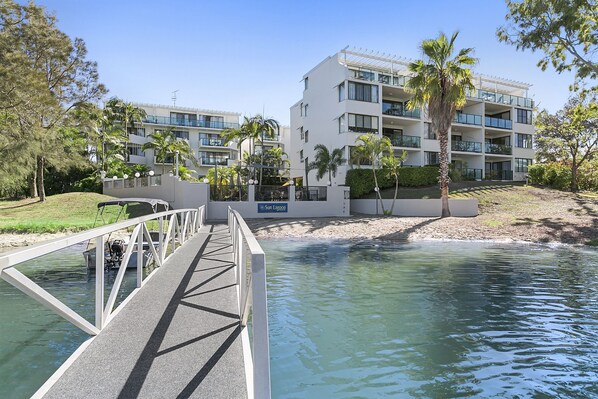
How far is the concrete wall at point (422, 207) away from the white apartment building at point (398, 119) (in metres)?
4.45

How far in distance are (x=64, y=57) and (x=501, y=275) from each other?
108 ft

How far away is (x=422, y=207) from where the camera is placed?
31609 millimetres

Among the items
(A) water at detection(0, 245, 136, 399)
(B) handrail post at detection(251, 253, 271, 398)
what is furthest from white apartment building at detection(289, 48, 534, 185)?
(B) handrail post at detection(251, 253, 271, 398)

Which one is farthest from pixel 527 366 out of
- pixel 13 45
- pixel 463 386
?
pixel 13 45

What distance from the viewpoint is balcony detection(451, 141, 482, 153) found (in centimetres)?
4241

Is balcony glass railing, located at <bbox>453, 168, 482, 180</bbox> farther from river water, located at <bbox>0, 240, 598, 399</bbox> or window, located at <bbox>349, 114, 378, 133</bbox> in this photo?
river water, located at <bbox>0, 240, 598, 399</bbox>

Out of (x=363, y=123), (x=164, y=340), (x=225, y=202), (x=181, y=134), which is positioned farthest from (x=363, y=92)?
(x=164, y=340)

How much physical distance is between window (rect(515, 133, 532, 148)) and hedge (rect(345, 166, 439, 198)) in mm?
15932

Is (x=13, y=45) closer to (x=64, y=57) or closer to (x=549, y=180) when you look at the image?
(x=64, y=57)

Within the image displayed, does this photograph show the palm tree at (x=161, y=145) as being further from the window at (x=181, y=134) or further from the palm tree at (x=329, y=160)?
the palm tree at (x=329, y=160)

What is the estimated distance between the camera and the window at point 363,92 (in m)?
37.7

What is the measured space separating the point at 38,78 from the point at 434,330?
2616 cm

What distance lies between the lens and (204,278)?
765 centimetres

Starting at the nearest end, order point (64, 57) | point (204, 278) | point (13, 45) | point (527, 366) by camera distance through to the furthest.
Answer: point (527, 366) < point (204, 278) < point (13, 45) < point (64, 57)
